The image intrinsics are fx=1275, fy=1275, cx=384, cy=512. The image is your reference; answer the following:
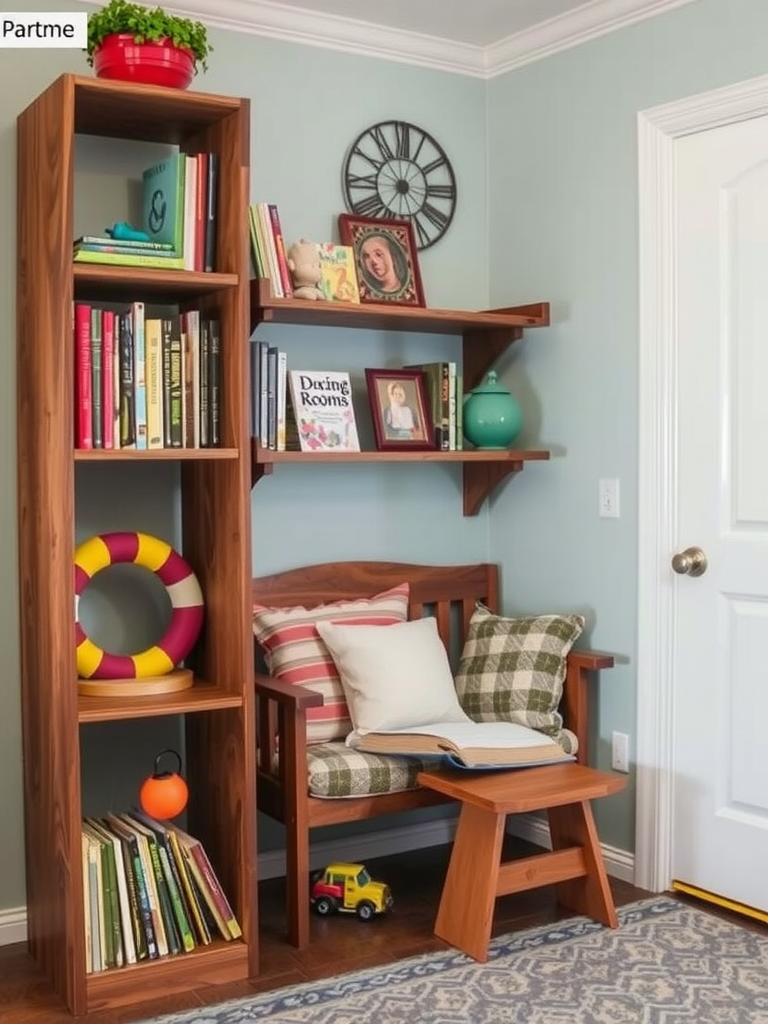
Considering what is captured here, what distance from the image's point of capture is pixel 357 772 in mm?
3055

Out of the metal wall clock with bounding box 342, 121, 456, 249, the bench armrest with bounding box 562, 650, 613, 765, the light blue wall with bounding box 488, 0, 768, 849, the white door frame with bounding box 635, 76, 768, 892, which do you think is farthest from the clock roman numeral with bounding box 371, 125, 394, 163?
the bench armrest with bounding box 562, 650, 613, 765

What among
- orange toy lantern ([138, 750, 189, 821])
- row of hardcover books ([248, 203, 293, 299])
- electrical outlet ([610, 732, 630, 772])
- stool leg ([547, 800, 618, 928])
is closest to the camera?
orange toy lantern ([138, 750, 189, 821])

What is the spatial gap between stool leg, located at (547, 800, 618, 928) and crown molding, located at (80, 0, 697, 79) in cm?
202

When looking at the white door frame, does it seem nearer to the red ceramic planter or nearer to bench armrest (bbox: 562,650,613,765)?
bench armrest (bbox: 562,650,613,765)

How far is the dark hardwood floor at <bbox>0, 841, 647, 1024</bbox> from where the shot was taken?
2707mm

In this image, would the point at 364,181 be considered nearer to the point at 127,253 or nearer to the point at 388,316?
the point at 388,316

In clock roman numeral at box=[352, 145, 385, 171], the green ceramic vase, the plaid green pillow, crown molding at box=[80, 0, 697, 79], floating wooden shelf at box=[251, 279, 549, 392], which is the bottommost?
the plaid green pillow

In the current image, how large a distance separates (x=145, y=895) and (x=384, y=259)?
5.87 ft

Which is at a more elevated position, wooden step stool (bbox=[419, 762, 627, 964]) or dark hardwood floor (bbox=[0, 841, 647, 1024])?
wooden step stool (bbox=[419, 762, 627, 964])

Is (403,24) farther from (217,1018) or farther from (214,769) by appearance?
(217,1018)

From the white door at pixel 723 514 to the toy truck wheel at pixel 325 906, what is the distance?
2.94ft

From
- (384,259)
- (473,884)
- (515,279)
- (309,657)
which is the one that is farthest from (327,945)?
(515,279)

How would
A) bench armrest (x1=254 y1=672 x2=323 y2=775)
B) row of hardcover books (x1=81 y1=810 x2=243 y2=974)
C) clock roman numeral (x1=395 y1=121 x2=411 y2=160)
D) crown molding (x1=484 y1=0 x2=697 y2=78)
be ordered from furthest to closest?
clock roman numeral (x1=395 y1=121 x2=411 y2=160) < crown molding (x1=484 y1=0 x2=697 y2=78) < bench armrest (x1=254 y1=672 x2=323 y2=775) < row of hardcover books (x1=81 y1=810 x2=243 y2=974)

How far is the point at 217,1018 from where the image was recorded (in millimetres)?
2627
